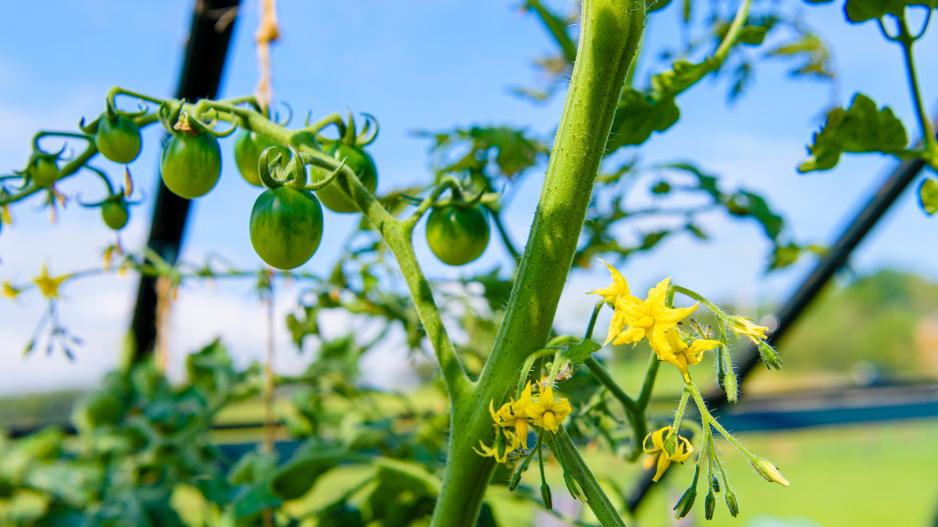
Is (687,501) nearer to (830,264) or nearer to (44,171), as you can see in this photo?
(44,171)

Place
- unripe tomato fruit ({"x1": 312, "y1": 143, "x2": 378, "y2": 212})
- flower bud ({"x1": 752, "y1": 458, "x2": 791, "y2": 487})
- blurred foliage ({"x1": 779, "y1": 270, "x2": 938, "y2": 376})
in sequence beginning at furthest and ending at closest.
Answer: blurred foliage ({"x1": 779, "y1": 270, "x2": 938, "y2": 376}) < unripe tomato fruit ({"x1": 312, "y1": 143, "x2": 378, "y2": 212}) < flower bud ({"x1": 752, "y1": 458, "x2": 791, "y2": 487})

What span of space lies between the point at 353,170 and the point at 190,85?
2.73ft

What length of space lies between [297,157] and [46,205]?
7.4 inches

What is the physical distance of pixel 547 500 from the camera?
21 centimetres

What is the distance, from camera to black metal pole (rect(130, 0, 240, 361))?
3.00ft

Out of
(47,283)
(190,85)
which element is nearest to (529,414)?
(47,283)

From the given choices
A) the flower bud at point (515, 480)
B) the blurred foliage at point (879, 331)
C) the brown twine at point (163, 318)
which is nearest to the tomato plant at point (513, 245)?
the flower bud at point (515, 480)

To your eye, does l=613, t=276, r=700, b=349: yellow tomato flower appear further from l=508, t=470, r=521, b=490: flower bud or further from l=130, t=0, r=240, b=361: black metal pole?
l=130, t=0, r=240, b=361: black metal pole

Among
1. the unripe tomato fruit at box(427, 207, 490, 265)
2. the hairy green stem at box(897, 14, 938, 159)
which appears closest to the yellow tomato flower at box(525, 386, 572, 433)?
the unripe tomato fruit at box(427, 207, 490, 265)

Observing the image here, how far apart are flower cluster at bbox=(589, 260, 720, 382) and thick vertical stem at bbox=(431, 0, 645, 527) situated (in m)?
0.04

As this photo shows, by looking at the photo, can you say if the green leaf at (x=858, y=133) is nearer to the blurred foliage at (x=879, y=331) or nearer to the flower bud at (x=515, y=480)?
the flower bud at (x=515, y=480)

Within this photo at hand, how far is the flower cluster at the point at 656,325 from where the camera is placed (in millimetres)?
209

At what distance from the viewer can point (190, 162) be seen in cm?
27

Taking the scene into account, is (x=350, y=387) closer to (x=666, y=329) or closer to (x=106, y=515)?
(x=106, y=515)
